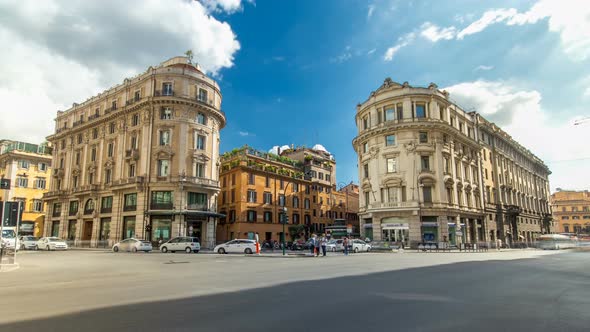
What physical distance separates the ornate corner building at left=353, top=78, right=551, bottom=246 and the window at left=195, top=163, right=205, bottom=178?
21.1 metres

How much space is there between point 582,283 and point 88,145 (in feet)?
177

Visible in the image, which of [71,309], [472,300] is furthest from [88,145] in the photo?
[472,300]

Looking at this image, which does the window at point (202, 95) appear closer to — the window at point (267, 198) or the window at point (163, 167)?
the window at point (163, 167)

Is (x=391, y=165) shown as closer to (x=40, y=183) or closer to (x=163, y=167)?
(x=163, y=167)

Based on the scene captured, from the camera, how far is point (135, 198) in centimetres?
4097

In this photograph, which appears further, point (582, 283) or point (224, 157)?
point (224, 157)

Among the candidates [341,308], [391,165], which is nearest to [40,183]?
[391,165]

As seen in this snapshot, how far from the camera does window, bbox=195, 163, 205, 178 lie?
4178cm

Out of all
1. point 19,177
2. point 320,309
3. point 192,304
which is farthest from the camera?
point 19,177

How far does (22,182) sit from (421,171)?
65384 millimetres

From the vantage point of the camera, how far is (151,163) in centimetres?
4094

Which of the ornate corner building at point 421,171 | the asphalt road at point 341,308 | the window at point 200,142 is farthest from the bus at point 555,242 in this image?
the window at point 200,142

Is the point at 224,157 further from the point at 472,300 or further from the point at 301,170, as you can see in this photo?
the point at 472,300

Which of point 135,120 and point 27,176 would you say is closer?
point 135,120
